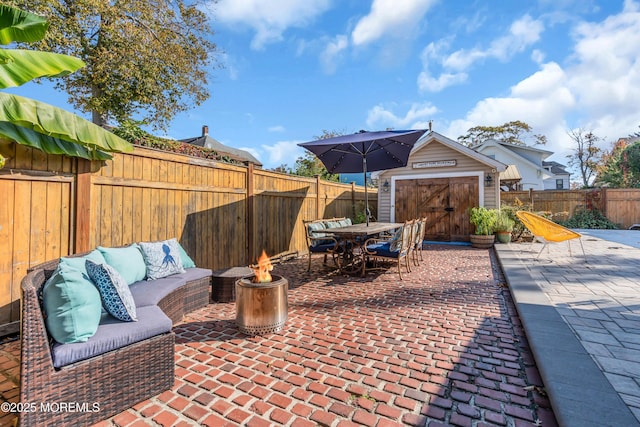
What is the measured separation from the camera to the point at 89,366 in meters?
1.80

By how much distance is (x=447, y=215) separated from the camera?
1024 cm

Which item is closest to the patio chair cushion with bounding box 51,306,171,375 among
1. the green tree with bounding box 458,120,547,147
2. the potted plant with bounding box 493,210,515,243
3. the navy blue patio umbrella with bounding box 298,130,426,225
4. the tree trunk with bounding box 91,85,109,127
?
the navy blue patio umbrella with bounding box 298,130,426,225

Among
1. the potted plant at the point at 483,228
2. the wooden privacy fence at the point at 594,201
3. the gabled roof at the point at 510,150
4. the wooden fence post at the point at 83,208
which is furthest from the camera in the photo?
the gabled roof at the point at 510,150

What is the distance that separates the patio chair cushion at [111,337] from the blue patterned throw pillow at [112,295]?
6cm

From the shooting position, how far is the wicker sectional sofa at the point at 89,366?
1.62 meters

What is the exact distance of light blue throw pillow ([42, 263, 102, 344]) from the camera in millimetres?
1837

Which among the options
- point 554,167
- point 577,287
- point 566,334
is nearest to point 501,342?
point 566,334

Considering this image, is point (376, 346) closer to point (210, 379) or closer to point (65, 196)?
point (210, 379)

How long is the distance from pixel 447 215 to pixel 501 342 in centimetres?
802

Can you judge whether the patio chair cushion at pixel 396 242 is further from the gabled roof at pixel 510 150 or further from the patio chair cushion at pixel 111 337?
the gabled roof at pixel 510 150

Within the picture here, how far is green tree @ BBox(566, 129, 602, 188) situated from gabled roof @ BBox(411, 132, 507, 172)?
23819 millimetres

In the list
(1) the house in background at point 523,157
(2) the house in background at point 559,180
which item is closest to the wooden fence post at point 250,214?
(1) the house in background at point 523,157

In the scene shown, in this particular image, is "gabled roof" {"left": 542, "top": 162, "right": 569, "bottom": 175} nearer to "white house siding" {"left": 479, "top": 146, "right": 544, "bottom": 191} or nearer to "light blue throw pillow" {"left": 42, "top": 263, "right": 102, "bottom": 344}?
"white house siding" {"left": 479, "top": 146, "right": 544, "bottom": 191}

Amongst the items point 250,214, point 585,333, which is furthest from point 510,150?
point 585,333
